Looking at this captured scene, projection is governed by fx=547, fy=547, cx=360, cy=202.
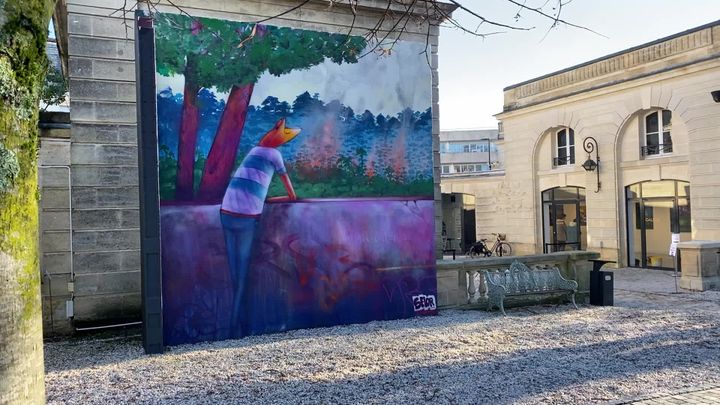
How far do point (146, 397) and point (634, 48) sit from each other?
18.7 metres

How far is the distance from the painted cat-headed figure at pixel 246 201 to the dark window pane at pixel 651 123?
14.8 meters

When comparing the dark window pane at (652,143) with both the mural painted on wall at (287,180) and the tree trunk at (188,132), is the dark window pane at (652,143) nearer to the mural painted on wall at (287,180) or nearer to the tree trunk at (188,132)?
the mural painted on wall at (287,180)

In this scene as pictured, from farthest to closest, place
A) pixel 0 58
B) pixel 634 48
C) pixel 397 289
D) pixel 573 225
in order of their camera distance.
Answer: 1. pixel 573 225
2. pixel 634 48
3. pixel 397 289
4. pixel 0 58

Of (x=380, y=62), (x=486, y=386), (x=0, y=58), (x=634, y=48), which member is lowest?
(x=486, y=386)

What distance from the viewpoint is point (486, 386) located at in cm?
546

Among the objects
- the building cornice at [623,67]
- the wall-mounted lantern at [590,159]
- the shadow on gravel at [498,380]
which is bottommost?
the shadow on gravel at [498,380]

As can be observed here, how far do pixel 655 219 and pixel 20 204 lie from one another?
65.1 feet

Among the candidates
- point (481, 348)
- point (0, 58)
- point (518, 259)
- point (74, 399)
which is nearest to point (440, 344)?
point (481, 348)

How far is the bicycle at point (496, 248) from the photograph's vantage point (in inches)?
899

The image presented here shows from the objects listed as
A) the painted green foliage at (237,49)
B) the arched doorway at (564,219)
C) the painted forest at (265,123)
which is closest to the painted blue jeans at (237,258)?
the painted forest at (265,123)

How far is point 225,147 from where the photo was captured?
7762 millimetres

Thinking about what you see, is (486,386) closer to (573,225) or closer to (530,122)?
(573,225)

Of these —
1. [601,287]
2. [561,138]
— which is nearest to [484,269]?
[601,287]

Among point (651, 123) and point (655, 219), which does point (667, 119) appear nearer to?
point (651, 123)
